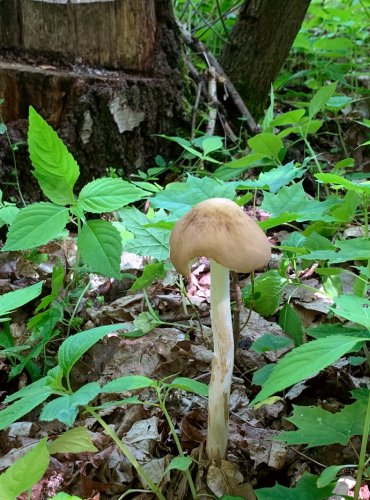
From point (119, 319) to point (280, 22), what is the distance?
2.73 meters

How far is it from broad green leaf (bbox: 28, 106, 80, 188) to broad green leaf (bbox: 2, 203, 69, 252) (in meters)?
0.11

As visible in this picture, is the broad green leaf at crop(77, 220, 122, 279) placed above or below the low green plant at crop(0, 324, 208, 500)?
above

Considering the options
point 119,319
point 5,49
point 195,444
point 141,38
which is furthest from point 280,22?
point 195,444

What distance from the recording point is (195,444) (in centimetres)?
164

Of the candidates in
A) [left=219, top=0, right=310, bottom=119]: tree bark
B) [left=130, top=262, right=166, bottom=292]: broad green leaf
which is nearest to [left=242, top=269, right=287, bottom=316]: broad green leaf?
[left=130, top=262, right=166, bottom=292]: broad green leaf

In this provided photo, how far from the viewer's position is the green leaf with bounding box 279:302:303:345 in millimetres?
1862

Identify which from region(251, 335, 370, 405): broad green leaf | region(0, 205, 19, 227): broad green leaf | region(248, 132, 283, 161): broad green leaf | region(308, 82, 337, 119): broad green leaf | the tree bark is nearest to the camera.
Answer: region(251, 335, 370, 405): broad green leaf

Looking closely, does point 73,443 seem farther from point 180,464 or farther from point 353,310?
point 353,310

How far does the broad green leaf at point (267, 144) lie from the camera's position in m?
2.33

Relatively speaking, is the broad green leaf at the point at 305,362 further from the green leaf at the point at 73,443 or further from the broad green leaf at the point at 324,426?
the green leaf at the point at 73,443

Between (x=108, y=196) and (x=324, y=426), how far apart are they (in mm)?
992

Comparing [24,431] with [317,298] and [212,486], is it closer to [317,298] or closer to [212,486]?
[212,486]

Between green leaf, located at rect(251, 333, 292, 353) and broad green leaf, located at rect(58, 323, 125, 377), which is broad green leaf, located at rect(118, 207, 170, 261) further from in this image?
broad green leaf, located at rect(58, 323, 125, 377)

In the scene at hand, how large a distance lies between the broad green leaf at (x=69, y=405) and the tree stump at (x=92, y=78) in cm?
219
